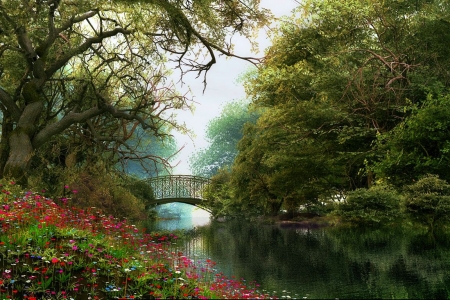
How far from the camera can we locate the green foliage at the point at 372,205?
A: 16.4 m

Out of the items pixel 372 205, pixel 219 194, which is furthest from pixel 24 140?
pixel 219 194

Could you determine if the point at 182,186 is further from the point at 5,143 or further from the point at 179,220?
the point at 5,143

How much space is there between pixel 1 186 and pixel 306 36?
16677mm

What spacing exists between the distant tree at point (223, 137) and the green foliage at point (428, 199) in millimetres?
41714

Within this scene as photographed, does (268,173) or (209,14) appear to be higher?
(209,14)

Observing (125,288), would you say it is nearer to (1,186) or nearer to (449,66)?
(1,186)

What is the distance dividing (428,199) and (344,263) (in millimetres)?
4645

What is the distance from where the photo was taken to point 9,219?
A: 8.30 metres


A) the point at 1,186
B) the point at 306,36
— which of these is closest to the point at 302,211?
the point at 306,36

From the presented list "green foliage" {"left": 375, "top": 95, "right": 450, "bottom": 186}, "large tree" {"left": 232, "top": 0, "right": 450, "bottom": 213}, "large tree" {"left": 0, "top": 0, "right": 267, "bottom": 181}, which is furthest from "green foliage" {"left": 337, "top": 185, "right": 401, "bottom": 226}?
"large tree" {"left": 0, "top": 0, "right": 267, "bottom": 181}

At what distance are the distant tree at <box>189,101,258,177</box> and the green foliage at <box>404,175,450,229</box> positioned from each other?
137 feet

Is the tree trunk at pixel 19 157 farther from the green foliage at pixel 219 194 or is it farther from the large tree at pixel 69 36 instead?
the green foliage at pixel 219 194

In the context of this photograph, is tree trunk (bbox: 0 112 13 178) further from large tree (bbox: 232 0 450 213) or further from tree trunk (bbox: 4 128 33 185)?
large tree (bbox: 232 0 450 213)

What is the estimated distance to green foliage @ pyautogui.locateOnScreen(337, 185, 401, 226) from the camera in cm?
1644
